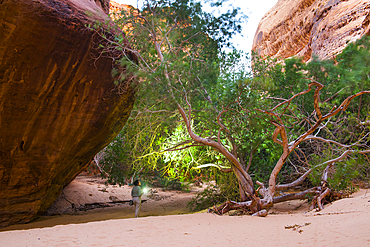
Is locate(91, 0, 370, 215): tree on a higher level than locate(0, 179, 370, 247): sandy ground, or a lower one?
higher

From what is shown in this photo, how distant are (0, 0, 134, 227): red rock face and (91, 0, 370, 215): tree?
0.74 metres

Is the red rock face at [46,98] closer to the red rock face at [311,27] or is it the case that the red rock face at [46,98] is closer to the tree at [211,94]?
the tree at [211,94]

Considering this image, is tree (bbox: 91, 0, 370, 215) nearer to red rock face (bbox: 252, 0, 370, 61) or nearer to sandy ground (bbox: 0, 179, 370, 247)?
sandy ground (bbox: 0, 179, 370, 247)

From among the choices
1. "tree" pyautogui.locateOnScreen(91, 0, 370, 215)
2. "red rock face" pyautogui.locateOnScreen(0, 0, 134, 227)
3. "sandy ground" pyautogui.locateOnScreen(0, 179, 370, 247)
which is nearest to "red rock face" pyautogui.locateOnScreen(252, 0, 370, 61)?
"tree" pyautogui.locateOnScreen(91, 0, 370, 215)

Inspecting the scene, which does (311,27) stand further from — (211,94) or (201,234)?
(201,234)

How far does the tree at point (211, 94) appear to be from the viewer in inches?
264

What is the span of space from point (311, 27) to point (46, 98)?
17.4 metres

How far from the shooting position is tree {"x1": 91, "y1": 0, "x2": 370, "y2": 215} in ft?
22.0

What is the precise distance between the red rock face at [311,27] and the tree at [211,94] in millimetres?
3445

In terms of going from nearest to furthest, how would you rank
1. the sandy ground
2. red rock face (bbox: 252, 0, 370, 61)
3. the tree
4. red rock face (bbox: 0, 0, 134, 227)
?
the sandy ground
red rock face (bbox: 0, 0, 134, 227)
the tree
red rock face (bbox: 252, 0, 370, 61)

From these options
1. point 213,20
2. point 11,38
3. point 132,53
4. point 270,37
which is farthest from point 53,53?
point 270,37

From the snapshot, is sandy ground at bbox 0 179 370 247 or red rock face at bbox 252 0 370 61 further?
red rock face at bbox 252 0 370 61

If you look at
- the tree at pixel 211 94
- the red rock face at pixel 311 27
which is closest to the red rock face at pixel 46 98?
A: the tree at pixel 211 94

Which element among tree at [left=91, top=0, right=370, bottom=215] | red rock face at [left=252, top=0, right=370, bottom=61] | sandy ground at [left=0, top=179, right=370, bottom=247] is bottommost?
sandy ground at [left=0, top=179, right=370, bottom=247]
